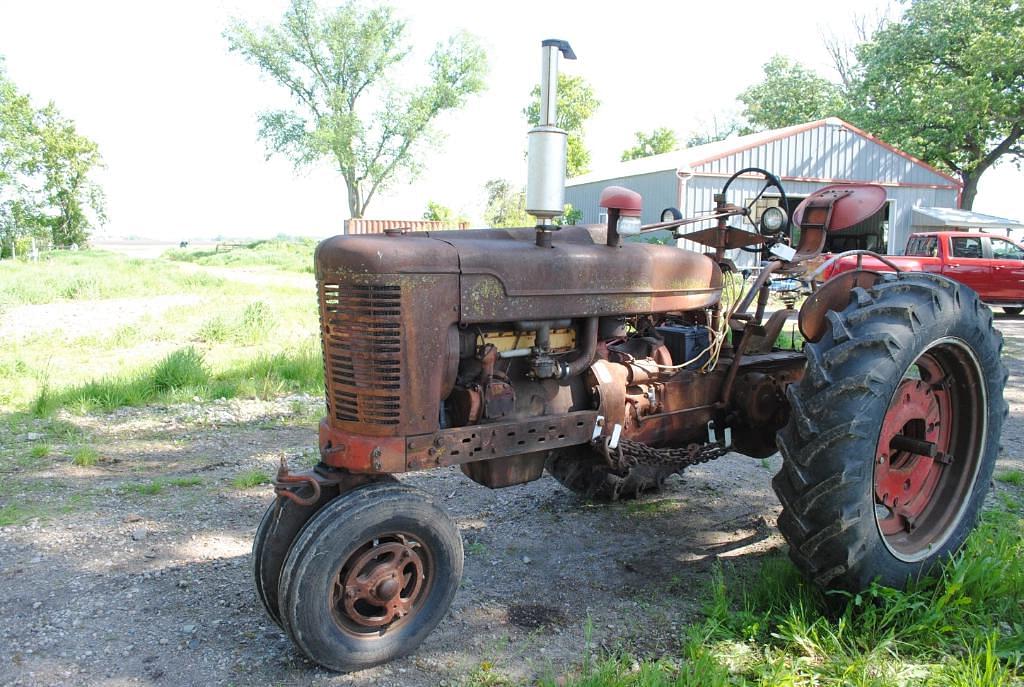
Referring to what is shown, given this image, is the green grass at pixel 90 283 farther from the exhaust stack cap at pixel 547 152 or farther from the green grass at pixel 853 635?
the green grass at pixel 853 635

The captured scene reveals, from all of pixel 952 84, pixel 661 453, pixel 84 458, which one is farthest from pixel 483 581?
pixel 952 84

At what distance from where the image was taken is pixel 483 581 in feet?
12.0

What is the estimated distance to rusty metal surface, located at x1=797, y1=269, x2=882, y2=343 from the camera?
368cm

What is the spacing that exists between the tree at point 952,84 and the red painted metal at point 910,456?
23300 mm

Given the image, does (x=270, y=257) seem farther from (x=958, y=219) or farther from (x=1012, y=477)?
(x=1012, y=477)

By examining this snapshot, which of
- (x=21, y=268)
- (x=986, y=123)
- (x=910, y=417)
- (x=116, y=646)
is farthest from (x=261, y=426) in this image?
(x=986, y=123)

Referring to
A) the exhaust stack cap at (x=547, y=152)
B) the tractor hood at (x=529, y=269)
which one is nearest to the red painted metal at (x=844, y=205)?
the tractor hood at (x=529, y=269)

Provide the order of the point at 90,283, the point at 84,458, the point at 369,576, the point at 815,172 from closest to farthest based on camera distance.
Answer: the point at 369,576, the point at 84,458, the point at 90,283, the point at 815,172

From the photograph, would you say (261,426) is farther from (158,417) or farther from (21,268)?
(21,268)

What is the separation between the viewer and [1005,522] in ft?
13.9

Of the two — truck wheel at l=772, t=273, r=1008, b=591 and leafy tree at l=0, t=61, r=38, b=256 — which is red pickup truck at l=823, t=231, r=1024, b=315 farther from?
leafy tree at l=0, t=61, r=38, b=256

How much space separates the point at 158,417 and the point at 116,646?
148 inches

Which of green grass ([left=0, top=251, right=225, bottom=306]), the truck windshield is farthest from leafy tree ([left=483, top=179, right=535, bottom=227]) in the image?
the truck windshield

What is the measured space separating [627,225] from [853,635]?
1.83 meters
